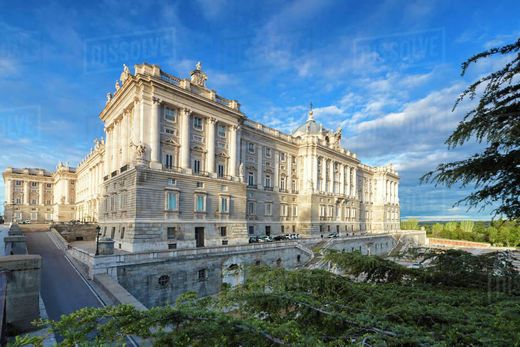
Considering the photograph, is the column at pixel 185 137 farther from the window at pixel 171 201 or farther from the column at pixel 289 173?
the column at pixel 289 173

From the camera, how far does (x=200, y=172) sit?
32.0 metres

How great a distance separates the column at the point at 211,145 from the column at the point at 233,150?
9.61 feet

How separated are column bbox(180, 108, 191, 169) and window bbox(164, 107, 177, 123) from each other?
742 mm

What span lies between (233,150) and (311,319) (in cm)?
3158

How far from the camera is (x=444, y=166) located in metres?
7.71

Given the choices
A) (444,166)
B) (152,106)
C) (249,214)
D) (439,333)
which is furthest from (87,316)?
(249,214)

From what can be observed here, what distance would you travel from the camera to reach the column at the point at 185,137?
3036 cm

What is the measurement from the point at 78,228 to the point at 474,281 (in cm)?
4680

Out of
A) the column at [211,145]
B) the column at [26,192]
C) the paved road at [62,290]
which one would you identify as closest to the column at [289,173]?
the column at [211,145]

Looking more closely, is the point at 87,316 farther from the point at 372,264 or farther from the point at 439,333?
the point at 372,264

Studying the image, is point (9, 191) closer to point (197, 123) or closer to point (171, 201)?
point (197, 123)

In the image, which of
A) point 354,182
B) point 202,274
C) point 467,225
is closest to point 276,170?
point 354,182

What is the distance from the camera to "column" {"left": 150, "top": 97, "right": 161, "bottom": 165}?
2777cm

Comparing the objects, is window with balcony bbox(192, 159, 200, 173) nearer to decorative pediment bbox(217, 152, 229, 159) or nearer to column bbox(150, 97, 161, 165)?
decorative pediment bbox(217, 152, 229, 159)
